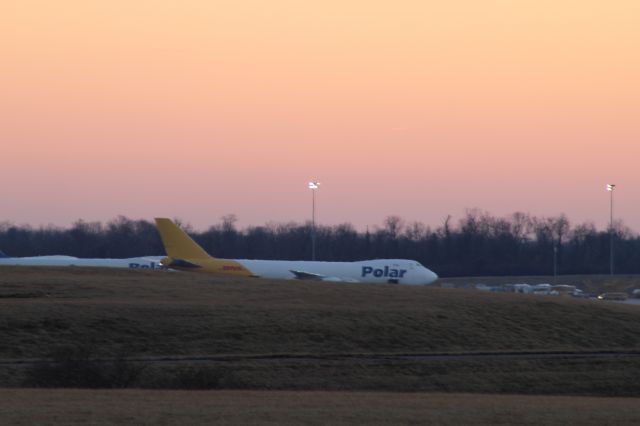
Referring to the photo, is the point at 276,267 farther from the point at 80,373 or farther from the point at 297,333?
the point at 80,373

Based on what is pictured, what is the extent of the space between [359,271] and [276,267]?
260 inches

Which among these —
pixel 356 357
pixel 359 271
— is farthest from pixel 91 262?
pixel 356 357

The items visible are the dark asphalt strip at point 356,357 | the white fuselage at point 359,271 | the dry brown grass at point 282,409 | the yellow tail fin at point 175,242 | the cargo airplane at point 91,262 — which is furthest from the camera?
the white fuselage at point 359,271

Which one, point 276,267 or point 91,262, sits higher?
point 91,262

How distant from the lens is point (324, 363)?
37.9 metres

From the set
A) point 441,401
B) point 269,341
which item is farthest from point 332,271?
point 441,401

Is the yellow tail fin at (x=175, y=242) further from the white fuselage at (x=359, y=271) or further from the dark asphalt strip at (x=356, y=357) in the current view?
the dark asphalt strip at (x=356, y=357)

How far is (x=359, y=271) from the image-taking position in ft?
274

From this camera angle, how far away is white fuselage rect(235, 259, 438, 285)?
8112cm

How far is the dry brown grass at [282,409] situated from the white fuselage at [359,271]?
53459 mm

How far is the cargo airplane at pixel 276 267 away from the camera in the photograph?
7575 centimetres

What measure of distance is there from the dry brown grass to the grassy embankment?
19.8 feet

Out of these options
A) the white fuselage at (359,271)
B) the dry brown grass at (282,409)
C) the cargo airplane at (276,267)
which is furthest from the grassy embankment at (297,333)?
the white fuselage at (359,271)

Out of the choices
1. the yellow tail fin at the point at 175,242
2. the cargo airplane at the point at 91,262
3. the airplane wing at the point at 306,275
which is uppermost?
the yellow tail fin at the point at 175,242
